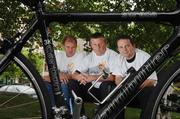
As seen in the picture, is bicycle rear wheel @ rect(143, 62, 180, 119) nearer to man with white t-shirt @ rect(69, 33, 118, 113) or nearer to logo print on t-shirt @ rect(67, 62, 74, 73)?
man with white t-shirt @ rect(69, 33, 118, 113)

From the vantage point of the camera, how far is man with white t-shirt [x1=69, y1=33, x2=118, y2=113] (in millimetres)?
4043

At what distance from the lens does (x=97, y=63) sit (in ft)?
14.4

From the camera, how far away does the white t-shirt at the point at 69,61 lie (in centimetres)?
429

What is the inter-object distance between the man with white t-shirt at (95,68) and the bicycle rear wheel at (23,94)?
55 centimetres

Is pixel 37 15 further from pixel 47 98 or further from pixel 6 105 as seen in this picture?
pixel 6 105

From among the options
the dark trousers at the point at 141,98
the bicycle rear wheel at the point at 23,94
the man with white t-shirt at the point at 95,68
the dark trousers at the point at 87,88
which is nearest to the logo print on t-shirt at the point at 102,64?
the man with white t-shirt at the point at 95,68

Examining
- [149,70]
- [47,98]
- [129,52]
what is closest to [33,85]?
[47,98]

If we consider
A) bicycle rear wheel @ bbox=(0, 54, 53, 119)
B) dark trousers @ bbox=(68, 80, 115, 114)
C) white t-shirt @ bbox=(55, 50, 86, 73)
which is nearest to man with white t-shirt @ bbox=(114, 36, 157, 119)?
dark trousers @ bbox=(68, 80, 115, 114)

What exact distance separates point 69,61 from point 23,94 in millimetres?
1005

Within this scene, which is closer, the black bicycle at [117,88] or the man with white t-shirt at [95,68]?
the black bicycle at [117,88]

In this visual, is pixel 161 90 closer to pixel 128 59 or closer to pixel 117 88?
pixel 117 88

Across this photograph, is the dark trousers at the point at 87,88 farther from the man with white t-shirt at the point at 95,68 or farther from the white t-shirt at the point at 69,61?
the white t-shirt at the point at 69,61

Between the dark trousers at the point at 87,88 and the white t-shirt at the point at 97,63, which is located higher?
the white t-shirt at the point at 97,63

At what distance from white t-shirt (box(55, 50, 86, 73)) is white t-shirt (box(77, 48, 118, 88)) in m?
0.05
